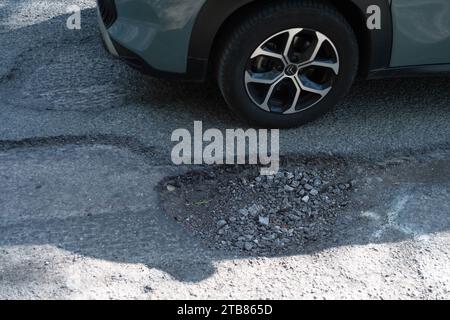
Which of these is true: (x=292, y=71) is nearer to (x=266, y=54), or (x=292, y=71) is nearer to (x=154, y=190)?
(x=266, y=54)

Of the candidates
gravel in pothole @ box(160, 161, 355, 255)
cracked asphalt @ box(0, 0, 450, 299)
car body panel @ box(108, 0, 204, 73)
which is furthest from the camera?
car body panel @ box(108, 0, 204, 73)

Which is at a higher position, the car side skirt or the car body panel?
the car body panel

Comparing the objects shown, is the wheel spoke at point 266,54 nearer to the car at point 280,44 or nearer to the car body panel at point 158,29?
the car at point 280,44

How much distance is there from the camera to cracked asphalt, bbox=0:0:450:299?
2.69 m

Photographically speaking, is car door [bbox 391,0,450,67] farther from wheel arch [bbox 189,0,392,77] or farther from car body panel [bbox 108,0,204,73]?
car body panel [bbox 108,0,204,73]

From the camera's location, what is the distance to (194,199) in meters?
3.19

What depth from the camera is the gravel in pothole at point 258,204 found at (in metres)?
2.95

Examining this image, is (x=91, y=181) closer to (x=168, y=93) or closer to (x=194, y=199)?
(x=194, y=199)

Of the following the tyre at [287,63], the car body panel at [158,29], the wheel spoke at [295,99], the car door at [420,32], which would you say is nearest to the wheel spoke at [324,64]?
the tyre at [287,63]

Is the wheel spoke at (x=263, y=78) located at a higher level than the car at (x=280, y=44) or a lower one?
lower

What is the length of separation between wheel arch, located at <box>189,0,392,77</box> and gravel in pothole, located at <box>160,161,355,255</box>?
68cm

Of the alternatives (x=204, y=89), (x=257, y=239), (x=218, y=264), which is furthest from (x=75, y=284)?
(x=204, y=89)

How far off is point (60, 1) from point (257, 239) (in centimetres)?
352

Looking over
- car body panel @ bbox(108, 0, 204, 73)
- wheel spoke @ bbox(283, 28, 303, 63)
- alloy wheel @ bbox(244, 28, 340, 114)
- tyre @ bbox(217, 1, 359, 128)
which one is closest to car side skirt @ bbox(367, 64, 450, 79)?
tyre @ bbox(217, 1, 359, 128)
